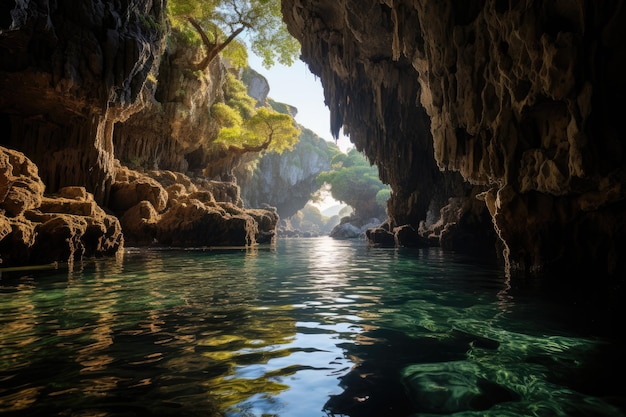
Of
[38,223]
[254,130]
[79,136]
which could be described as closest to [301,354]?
[38,223]

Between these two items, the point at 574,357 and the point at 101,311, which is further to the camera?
the point at 101,311

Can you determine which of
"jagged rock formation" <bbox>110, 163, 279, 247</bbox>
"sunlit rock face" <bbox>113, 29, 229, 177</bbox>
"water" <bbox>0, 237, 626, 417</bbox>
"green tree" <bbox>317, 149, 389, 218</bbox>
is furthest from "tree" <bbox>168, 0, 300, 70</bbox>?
"green tree" <bbox>317, 149, 389, 218</bbox>

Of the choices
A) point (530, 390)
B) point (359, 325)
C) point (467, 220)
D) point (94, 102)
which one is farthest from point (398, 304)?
point (467, 220)

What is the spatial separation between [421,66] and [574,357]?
41.4 ft

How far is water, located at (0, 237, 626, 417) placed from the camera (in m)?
2.67

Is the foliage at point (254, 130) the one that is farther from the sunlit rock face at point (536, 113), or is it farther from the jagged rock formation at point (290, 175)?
the jagged rock formation at point (290, 175)

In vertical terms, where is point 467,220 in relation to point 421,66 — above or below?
below

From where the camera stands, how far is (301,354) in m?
3.72

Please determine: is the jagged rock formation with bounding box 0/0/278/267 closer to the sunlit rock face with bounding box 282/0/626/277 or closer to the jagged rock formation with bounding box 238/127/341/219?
the sunlit rock face with bounding box 282/0/626/277

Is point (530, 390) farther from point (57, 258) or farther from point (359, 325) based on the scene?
point (57, 258)

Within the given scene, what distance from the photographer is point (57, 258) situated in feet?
35.5

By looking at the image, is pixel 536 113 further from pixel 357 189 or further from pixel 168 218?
pixel 357 189

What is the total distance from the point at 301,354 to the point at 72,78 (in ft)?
46.7

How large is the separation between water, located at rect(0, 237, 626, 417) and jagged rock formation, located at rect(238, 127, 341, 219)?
188 ft
